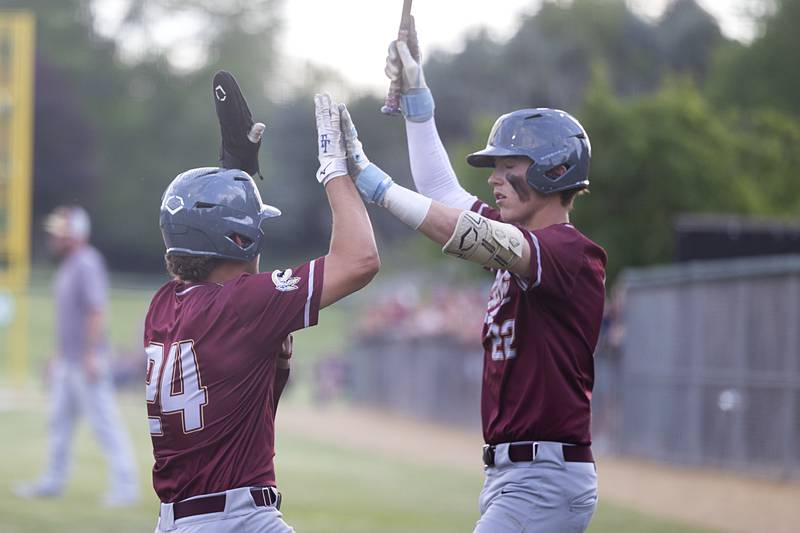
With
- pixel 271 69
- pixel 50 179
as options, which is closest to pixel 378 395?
pixel 50 179

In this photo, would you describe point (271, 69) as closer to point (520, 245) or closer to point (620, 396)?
point (620, 396)

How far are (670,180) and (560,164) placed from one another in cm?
2046

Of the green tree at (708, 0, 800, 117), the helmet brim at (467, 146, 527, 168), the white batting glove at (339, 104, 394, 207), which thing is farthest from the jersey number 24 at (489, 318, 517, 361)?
the green tree at (708, 0, 800, 117)

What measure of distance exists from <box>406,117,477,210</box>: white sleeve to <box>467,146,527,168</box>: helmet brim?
24 centimetres

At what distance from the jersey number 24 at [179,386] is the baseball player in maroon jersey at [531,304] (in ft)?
3.08

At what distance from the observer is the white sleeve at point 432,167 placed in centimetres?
561

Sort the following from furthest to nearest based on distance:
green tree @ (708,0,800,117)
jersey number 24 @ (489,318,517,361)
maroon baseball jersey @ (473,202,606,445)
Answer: green tree @ (708,0,800,117) < jersey number 24 @ (489,318,517,361) < maroon baseball jersey @ (473,202,606,445)

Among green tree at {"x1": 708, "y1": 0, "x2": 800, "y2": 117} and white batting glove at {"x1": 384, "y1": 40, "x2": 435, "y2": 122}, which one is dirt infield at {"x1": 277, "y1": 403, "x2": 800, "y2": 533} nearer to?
white batting glove at {"x1": 384, "y1": 40, "x2": 435, "y2": 122}

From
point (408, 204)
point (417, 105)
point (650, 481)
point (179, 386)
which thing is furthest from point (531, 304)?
point (650, 481)

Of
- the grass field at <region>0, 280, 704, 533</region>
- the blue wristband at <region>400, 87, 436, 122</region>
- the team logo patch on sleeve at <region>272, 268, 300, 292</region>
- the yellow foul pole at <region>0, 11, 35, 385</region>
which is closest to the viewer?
the team logo patch on sleeve at <region>272, 268, 300, 292</region>

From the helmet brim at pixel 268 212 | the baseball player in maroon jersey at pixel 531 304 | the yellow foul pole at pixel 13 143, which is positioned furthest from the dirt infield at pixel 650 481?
the helmet brim at pixel 268 212

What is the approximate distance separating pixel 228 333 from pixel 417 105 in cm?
156

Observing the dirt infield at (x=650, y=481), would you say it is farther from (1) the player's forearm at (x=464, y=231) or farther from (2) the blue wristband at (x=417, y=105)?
(1) the player's forearm at (x=464, y=231)

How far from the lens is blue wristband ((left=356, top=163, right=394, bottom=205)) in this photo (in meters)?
4.72
